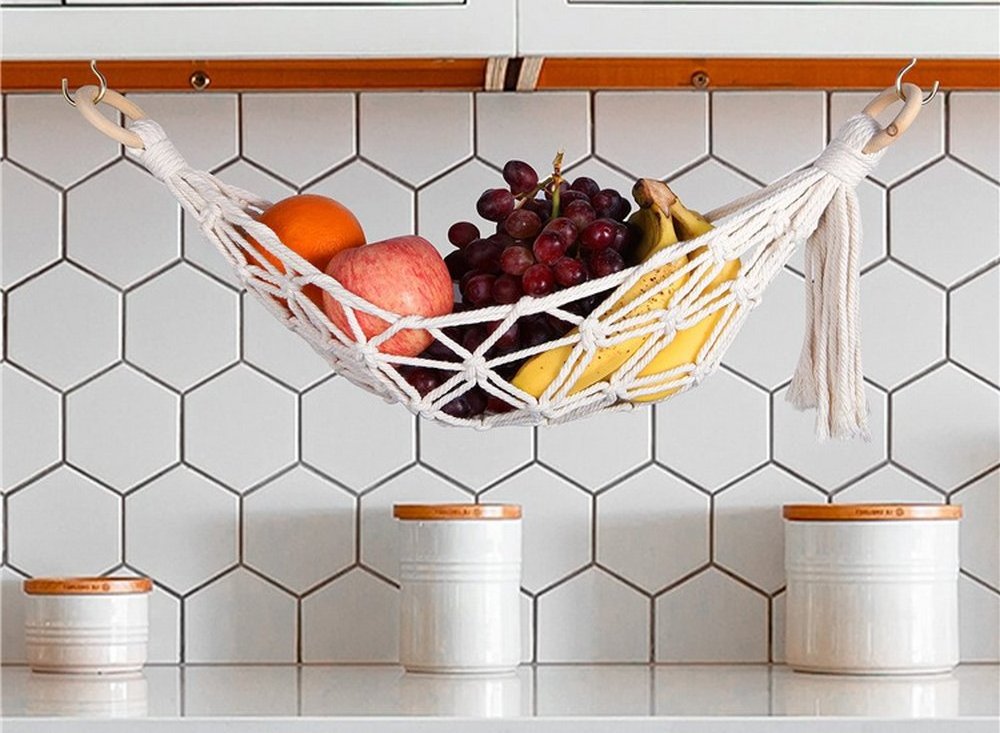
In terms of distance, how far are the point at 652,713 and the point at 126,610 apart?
1.51ft

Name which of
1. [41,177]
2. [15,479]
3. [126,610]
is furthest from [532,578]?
[41,177]

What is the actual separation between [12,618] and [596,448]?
547 millimetres

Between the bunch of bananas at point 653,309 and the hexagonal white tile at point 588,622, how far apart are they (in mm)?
395

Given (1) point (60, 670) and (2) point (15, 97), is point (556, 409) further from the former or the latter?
(2) point (15, 97)

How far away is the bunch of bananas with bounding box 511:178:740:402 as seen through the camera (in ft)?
3.00

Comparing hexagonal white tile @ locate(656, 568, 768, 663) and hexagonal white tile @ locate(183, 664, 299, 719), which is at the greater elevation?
hexagonal white tile @ locate(656, 568, 768, 663)

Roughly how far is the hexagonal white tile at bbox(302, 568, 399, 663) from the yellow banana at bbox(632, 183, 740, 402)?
0.45 m

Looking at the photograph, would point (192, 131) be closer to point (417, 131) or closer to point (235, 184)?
point (235, 184)

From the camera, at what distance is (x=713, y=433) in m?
1.32

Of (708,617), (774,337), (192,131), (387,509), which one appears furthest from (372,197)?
(708,617)

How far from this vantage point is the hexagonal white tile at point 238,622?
1.31m

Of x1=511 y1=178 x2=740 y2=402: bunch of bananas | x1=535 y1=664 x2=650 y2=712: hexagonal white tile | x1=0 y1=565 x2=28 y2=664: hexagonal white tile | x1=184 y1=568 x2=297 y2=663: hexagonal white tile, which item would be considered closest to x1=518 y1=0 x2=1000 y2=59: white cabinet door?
x1=511 y1=178 x2=740 y2=402: bunch of bananas

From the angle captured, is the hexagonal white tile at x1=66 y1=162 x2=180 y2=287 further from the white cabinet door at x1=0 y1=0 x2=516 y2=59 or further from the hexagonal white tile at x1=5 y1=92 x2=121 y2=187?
the white cabinet door at x1=0 y1=0 x2=516 y2=59

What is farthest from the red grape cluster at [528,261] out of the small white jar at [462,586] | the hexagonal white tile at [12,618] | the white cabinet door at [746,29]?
the hexagonal white tile at [12,618]
